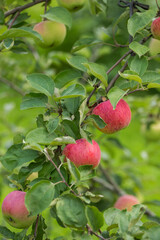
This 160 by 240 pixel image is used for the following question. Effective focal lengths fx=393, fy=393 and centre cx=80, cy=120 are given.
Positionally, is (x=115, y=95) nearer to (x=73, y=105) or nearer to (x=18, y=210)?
(x=73, y=105)

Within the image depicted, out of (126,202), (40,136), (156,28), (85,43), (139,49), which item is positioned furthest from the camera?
(126,202)

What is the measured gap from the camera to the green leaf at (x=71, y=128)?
39.5 inches

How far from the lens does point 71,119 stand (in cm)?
105

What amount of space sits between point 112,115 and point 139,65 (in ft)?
0.51

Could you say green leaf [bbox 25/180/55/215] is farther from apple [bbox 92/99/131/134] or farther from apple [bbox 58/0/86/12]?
apple [bbox 58/0/86/12]

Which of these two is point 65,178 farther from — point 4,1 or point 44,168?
point 4,1

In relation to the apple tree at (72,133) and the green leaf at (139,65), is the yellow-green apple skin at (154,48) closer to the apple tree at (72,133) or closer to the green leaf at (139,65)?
the apple tree at (72,133)

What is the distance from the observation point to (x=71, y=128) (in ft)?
3.32

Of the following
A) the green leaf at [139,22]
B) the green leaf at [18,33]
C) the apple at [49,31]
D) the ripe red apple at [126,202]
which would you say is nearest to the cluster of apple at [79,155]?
the green leaf at [139,22]

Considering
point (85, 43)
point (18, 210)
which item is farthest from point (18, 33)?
point (18, 210)

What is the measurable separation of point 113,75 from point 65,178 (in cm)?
38

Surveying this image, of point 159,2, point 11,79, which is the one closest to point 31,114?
point 11,79

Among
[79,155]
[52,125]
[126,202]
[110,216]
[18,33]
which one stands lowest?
[126,202]

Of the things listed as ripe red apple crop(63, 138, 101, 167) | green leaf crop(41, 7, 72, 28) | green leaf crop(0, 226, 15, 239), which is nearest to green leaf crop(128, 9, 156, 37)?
green leaf crop(41, 7, 72, 28)
